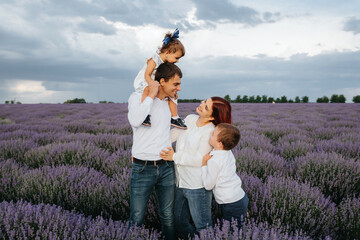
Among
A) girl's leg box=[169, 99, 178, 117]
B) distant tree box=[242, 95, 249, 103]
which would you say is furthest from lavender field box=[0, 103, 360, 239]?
distant tree box=[242, 95, 249, 103]

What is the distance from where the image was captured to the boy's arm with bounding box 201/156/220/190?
175cm

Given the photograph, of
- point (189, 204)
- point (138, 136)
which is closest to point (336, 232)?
point (189, 204)

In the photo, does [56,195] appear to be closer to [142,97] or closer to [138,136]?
[138,136]

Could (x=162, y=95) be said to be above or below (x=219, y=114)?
above

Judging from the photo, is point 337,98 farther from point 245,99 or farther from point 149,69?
point 149,69

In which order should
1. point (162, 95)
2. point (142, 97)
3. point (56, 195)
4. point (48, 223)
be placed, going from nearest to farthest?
point (48, 223) → point (142, 97) → point (162, 95) → point (56, 195)

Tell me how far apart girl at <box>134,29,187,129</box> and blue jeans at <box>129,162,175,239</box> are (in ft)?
1.25

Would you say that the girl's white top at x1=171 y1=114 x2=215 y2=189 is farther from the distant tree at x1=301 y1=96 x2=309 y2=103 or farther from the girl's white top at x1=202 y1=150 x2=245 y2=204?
the distant tree at x1=301 y1=96 x2=309 y2=103

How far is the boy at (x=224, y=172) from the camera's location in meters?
1.74

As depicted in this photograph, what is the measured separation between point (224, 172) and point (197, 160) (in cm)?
23

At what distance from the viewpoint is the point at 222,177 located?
1.79 m

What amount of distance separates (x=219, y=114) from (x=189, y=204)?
776 millimetres

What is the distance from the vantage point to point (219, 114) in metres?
1.89

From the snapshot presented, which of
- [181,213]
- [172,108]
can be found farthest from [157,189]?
[172,108]
